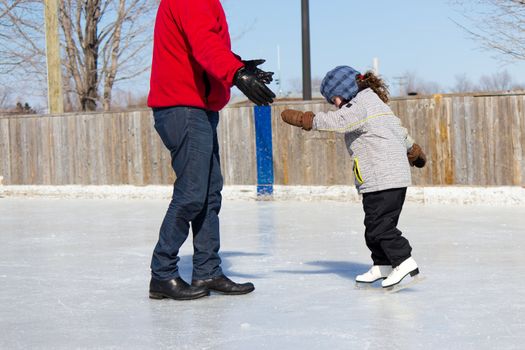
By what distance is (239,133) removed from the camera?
1223cm

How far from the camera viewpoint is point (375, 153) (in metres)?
4.68

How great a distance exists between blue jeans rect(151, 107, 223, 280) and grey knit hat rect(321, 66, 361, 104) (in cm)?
58

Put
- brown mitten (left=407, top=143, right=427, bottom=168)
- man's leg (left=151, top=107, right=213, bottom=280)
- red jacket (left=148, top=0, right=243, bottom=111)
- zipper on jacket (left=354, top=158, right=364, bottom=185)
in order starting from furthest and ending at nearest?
1. brown mitten (left=407, top=143, right=427, bottom=168)
2. zipper on jacket (left=354, top=158, right=364, bottom=185)
3. man's leg (left=151, top=107, right=213, bottom=280)
4. red jacket (left=148, top=0, right=243, bottom=111)

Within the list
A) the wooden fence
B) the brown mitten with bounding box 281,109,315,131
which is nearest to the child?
the brown mitten with bounding box 281,109,315,131

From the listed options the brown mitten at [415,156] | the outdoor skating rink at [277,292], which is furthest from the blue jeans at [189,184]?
the brown mitten at [415,156]

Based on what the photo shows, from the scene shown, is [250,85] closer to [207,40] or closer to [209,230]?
[207,40]

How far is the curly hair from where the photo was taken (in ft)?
15.8

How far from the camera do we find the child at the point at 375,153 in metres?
4.65

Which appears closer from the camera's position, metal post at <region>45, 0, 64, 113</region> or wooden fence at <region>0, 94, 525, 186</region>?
wooden fence at <region>0, 94, 525, 186</region>

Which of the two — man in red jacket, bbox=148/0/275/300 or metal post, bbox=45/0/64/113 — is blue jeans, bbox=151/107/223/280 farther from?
metal post, bbox=45/0/64/113

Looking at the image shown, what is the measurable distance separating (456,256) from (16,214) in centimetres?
601

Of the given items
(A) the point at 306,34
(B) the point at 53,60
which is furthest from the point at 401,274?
(B) the point at 53,60

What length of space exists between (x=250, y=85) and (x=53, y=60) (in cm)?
1204

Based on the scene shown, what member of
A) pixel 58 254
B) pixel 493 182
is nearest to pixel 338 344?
pixel 58 254
